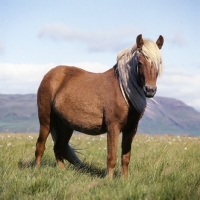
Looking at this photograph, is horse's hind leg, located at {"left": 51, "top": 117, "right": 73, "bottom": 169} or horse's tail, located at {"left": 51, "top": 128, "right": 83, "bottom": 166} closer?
horse's tail, located at {"left": 51, "top": 128, "right": 83, "bottom": 166}

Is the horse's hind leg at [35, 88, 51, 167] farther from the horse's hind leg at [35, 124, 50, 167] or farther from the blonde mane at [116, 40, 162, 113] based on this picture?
the blonde mane at [116, 40, 162, 113]

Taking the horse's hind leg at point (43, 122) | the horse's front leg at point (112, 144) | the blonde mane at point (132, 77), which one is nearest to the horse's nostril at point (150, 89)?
the blonde mane at point (132, 77)

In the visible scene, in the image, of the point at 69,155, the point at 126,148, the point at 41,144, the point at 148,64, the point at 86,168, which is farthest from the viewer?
the point at 69,155

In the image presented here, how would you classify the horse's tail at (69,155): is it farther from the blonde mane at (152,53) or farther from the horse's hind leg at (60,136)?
the blonde mane at (152,53)

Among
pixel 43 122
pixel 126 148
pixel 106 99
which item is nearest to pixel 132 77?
pixel 106 99

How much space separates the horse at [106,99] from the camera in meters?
6.98

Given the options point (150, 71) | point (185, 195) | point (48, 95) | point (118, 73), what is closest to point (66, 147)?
point (48, 95)

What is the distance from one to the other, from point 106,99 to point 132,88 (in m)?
0.58

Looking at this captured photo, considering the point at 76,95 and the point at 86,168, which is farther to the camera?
the point at 86,168

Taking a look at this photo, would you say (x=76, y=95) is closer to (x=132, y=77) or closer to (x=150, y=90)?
(x=132, y=77)

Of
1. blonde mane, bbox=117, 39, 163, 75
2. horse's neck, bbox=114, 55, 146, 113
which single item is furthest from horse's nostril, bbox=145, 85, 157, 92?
horse's neck, bbox=114, 55, 146, 113

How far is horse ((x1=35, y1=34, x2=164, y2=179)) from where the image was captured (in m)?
6.98

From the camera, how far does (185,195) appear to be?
5121mm

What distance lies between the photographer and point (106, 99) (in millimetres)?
7551
